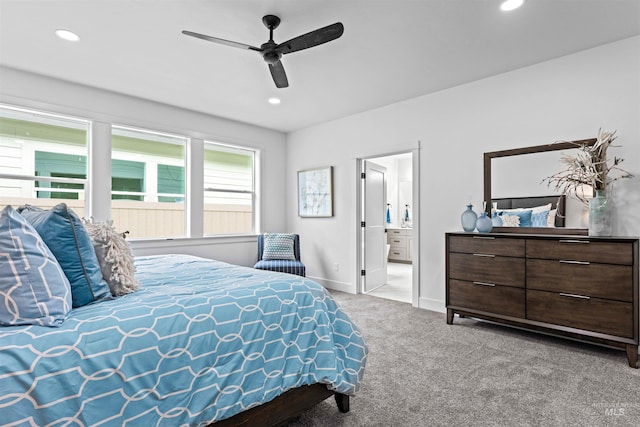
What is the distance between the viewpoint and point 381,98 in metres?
4.16

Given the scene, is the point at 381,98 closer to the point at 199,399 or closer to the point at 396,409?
the point at 396,409

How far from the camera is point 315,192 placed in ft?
17.3

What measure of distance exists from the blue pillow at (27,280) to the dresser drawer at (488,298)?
3.19 m

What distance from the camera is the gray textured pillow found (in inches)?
60.6

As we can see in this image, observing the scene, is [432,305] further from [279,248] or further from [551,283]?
[279,248]

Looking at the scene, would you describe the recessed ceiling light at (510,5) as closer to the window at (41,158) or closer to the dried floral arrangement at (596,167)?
the dried floral arrangement at (596,167)

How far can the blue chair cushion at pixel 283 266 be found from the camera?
437 cm

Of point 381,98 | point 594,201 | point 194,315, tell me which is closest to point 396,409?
point 194,315

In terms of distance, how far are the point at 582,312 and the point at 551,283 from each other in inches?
11.2

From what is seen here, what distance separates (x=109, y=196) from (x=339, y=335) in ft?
11.3

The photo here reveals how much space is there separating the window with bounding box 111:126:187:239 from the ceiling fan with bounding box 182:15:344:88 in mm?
2468

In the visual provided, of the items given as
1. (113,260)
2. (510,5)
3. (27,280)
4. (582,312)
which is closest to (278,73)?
(510,5)

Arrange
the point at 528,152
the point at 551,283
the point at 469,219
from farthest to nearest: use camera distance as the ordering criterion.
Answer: the point at 469,219 → the point at 528,152 → the point at 551,283

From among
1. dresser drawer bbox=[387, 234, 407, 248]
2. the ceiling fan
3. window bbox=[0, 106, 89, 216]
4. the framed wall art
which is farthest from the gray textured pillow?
dresser drawer bbox=[387, 234, 407, 248]
